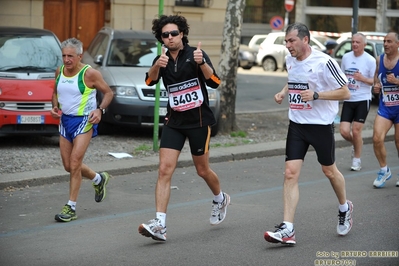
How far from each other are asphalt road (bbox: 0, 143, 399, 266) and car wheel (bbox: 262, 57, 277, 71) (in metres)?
21.7

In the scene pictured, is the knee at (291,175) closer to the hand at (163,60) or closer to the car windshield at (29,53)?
the hand at (163,60)

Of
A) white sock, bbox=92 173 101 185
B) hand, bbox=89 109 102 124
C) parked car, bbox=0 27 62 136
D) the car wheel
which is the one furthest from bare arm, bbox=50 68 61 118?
the car wheel

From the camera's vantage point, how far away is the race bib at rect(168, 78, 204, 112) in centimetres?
756

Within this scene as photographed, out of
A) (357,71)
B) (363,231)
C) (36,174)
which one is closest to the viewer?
(363,231)

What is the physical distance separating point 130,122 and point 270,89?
1109cm

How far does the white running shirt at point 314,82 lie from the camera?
7508 millimetres

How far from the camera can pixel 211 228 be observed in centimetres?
812

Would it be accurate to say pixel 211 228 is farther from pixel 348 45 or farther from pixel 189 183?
pixel 348 45

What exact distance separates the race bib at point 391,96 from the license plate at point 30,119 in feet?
16.5

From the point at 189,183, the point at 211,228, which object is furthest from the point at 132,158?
the point at 211,228

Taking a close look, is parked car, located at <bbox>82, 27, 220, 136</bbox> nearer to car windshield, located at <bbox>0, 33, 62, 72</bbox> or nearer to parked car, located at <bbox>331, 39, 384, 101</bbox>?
car windshield, located at <bbox>0, 33, 62, 72</bbox>

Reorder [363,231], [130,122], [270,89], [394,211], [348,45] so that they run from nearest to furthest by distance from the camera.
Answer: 1. [363,231]
2. [394,211]
3. [130,122]
4. [348,45]
5. [270,89]

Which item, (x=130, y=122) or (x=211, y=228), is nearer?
(x=211, y=228)

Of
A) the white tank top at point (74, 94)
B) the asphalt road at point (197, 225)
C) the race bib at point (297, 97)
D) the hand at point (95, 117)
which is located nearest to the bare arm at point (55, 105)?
the white tank top at point (74, 94)
